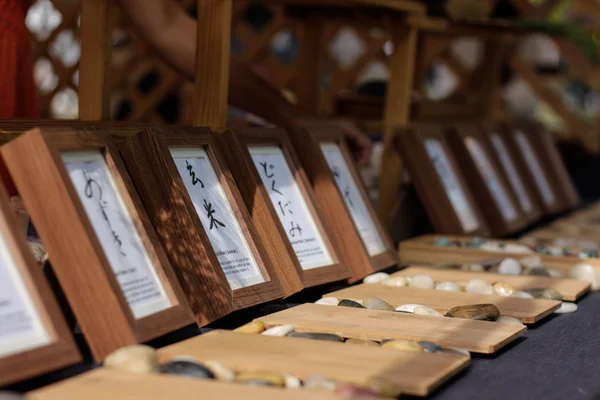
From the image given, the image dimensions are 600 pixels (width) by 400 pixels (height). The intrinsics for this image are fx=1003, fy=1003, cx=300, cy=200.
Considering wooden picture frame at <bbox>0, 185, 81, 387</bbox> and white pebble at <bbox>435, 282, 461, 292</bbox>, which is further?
white pebble at <bbox>435, 282, 461, 292</bbox>

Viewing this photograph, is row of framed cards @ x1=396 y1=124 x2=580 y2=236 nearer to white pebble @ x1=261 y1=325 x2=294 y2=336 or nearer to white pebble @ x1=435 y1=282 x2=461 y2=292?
white pebble @ x1=435 y1=282 x2=461 y2=292

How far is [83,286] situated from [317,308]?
1.47ft

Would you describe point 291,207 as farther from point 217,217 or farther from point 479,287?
point 479,287

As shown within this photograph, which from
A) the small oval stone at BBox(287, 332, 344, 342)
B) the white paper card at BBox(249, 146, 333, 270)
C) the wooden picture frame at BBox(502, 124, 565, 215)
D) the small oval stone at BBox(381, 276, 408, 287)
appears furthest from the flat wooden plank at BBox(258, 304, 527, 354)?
the wooden picture frame at BBox(502, 124, 565, 215)

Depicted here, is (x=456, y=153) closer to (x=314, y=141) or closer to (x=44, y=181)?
(x=314, y=141)

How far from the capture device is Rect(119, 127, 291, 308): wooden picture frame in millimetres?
1303

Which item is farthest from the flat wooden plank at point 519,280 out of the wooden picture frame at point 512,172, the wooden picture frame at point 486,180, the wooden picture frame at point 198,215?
the wooden picture frame at point 512,172

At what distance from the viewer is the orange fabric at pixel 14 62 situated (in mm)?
1510

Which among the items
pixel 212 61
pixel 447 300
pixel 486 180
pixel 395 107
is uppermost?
pixel 212 61

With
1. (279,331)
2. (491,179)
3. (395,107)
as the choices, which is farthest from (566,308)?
(491,179)

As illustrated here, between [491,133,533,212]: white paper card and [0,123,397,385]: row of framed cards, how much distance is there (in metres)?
1.09

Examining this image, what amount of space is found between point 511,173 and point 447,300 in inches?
56.7

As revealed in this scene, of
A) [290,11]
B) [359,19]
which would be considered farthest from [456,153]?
[290,11]

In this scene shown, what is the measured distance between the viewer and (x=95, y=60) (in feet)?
5.64
